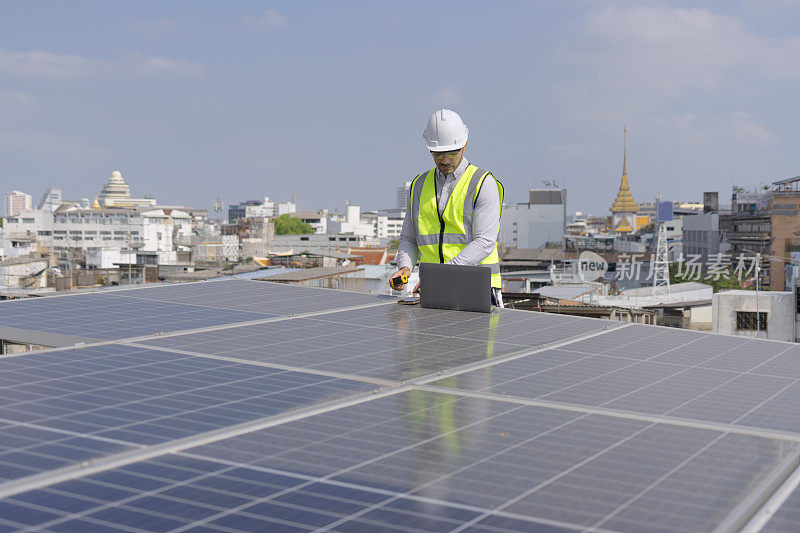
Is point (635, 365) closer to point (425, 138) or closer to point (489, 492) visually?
point (489, 492)

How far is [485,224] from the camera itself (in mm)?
7883

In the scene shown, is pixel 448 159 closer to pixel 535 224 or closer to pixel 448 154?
pixel 448 154

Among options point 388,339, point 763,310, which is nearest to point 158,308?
point 388,339

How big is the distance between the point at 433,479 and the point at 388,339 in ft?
10.6

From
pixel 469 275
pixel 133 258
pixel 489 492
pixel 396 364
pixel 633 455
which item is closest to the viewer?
pixel 489 492

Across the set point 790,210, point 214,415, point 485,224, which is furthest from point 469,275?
point 790,210

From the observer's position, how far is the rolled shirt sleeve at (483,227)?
7801mm

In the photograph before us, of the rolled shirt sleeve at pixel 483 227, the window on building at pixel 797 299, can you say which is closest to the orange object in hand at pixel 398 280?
the rolled shirt sleeve at pixel 483 227

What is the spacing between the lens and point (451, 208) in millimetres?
8070

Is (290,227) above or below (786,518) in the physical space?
above

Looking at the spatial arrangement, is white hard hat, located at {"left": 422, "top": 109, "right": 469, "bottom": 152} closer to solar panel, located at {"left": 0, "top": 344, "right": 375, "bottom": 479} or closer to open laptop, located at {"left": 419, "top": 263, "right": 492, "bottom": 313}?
open laptop, located at {"left": 419, "top": 263, "right": 492, "bottom": 313}

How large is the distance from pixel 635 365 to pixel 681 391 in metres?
A: 0.76

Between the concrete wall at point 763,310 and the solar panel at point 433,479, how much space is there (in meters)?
31.7

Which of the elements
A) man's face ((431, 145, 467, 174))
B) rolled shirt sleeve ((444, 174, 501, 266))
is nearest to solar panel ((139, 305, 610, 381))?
rolled shirt sleeve ((444, 174, 501, 266))
